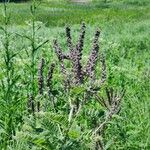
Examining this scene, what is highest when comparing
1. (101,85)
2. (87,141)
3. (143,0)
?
(101,85)

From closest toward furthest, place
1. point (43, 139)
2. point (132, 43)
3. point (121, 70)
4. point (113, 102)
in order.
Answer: point (43, 139) → point (113, 102) → point (121, 70) → point (132, 43)

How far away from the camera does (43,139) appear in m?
2.86

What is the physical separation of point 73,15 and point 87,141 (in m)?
34.1

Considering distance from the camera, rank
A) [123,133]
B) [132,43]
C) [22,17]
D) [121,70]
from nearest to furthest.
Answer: [123,133]
[121,70]
[132,43]
[22,17]

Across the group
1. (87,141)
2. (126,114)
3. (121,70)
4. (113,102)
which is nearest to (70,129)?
(87,141)

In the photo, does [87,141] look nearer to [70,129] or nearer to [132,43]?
[70,129]

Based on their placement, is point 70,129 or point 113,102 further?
point 113,102

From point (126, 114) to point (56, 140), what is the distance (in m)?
2.44

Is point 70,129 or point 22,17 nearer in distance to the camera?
point 70,129

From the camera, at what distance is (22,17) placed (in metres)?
36.8

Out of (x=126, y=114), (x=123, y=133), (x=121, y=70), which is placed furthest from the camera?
(x=121, y=70)

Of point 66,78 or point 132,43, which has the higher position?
point 66,78

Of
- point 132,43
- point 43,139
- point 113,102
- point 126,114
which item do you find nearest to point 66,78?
point 113,102

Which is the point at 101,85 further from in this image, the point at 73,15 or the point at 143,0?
the point at 143,0
